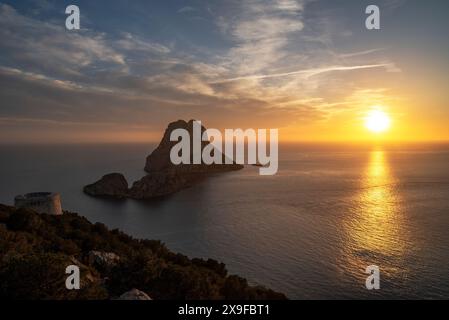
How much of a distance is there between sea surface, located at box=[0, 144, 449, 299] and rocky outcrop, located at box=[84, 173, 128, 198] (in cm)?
437

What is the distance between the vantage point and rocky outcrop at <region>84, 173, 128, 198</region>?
325 ft

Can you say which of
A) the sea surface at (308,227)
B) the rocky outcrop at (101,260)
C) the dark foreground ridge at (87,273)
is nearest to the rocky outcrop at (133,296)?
the dark foreground ridge at (87,273)

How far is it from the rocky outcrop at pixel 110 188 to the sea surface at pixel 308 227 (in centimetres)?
437

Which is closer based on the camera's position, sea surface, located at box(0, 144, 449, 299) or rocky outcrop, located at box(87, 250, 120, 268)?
rocky outcrop, located at box(87, 250, 120, 268)

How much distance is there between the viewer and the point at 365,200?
82750mm

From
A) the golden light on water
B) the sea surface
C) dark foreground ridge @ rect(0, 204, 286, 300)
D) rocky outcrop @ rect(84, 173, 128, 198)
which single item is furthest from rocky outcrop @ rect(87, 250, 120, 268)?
rocky outcrop @ rect(84, 173, 128, 198)

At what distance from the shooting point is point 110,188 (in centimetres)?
10038

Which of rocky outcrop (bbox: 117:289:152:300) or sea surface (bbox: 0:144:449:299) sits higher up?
rocky outcrop (bbox: 117:289:152:300)

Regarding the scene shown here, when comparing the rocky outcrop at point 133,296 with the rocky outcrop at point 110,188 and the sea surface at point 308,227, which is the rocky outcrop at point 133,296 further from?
the rocky outcrop at point 110,188

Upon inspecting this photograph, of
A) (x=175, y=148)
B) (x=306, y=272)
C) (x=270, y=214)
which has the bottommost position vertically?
(x=306, y=272)

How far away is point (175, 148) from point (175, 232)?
114 metres

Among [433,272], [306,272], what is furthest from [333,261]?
[433,272]

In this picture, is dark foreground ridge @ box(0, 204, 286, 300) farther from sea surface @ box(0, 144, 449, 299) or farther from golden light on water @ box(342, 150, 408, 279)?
golden light on water @ box(342, 150, 408, 279)

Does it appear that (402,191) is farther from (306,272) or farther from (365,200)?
(306,272)
